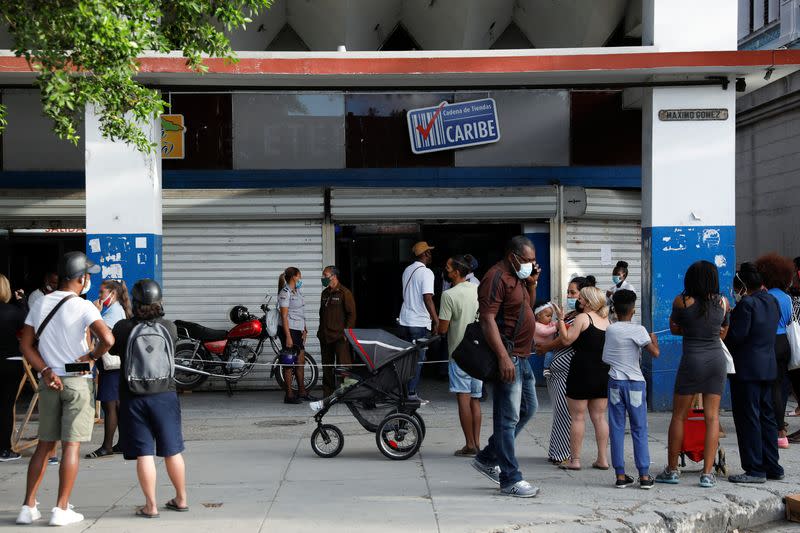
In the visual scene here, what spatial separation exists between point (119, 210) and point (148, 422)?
554cm

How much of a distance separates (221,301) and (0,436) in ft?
16.6

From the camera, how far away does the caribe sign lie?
540 inches

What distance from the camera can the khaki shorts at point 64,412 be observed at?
6500 mm

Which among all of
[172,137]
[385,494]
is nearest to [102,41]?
[385,494]

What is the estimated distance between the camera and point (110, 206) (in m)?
11.4

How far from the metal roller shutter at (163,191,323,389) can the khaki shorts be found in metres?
6.92

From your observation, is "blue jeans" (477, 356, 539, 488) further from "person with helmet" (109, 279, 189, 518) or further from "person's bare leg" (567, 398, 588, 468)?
"person with helmet" (109, 279, 189, 518)

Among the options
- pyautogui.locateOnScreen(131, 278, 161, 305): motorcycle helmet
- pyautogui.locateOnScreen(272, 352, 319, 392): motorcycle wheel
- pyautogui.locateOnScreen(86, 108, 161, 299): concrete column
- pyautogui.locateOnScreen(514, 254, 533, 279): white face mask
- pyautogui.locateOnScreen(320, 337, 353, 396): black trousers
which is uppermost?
pyautogui.locateOnScreen(86, 108, 161, 299): concrete column

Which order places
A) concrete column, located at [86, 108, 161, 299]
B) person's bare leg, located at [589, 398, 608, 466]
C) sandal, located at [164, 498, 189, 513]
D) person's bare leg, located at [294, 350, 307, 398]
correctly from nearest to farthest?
1. sandal, located at [164, 498, 189, 513]
2. person's bare leg, located at [589, 398, 608, 466]
3. concrete column, located at [86, 108, 161, 299]
4. person's bare leg, located at [294, 350, 307, 398]

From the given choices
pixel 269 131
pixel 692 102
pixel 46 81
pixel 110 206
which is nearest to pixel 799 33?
pixel 692 102

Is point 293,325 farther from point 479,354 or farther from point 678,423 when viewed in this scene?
point 678,423

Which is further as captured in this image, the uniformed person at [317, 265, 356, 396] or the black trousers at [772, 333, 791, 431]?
the uniformed person at [317, 265, 356, 396]

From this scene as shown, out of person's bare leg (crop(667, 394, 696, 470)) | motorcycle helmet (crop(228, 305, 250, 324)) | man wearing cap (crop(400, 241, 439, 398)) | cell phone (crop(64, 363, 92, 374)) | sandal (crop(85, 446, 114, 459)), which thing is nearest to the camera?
cell phone (crop(64, 363, 92, 374))

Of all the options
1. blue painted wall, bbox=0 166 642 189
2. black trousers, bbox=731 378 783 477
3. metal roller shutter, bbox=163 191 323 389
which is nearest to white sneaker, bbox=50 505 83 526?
black trousers, bbox=731 378 783 477
